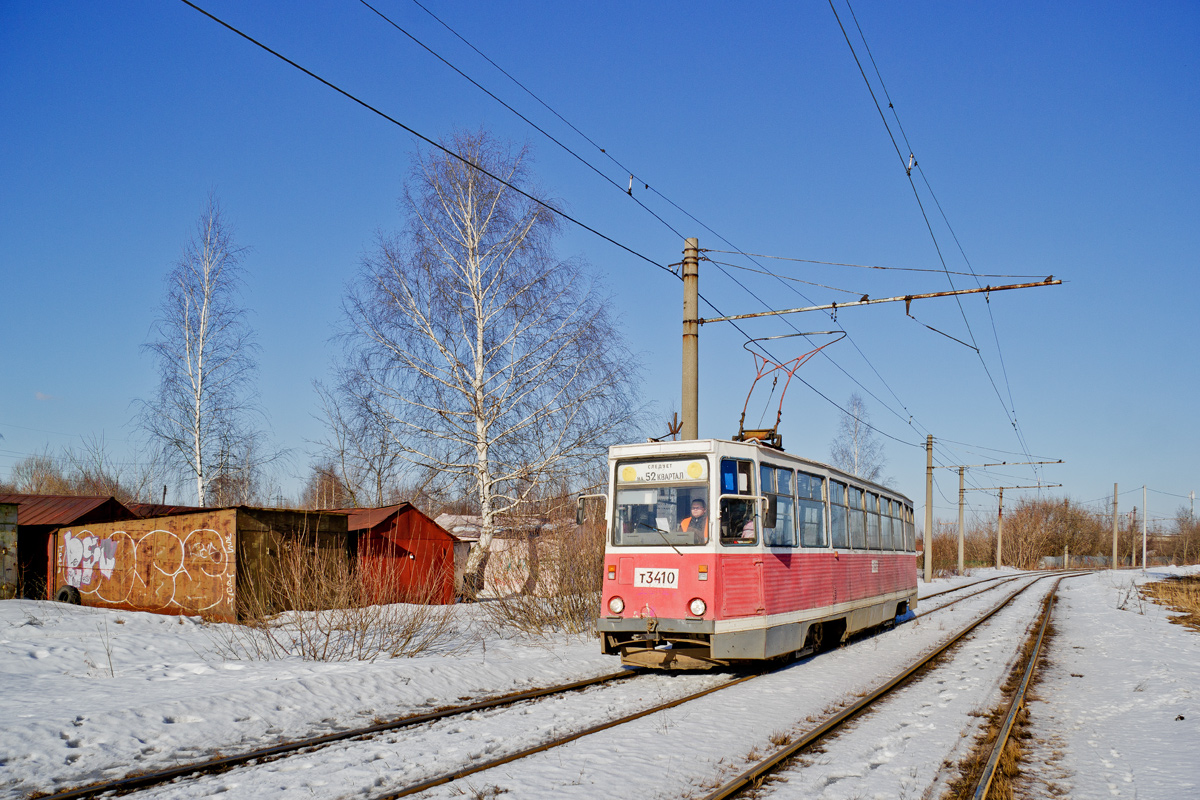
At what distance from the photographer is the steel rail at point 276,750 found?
5566mm

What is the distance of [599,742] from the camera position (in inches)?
272

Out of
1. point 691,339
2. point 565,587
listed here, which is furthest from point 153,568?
point 691,339

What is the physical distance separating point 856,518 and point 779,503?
386cm

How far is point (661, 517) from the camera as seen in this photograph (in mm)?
10398

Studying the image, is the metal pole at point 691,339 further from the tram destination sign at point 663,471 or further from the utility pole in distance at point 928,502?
the utility pole in distance at point 928,502

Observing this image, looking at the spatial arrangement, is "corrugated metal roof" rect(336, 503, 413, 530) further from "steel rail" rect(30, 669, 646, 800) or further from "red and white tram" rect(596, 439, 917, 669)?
"steel rail" rect(30, 669, 646, 800)

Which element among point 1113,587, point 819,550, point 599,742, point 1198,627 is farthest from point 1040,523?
point 599,742

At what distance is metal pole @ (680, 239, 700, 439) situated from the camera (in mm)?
13438

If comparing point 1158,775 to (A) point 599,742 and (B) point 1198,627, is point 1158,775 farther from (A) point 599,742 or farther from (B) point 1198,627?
(B) point 1198,627

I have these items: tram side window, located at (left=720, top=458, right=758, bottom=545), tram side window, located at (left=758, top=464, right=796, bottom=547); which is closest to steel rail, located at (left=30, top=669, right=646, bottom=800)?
tram side window, located at (left=720, top=458, right=758, bottom=545)

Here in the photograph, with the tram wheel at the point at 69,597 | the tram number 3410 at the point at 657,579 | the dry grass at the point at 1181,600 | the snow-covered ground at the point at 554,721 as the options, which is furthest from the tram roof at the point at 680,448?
the tram wheel at the point at 69,597

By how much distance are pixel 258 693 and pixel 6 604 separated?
615 inches

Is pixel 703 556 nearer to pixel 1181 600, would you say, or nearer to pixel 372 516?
pixel 372 516

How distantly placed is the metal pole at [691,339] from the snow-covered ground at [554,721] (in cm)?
393
